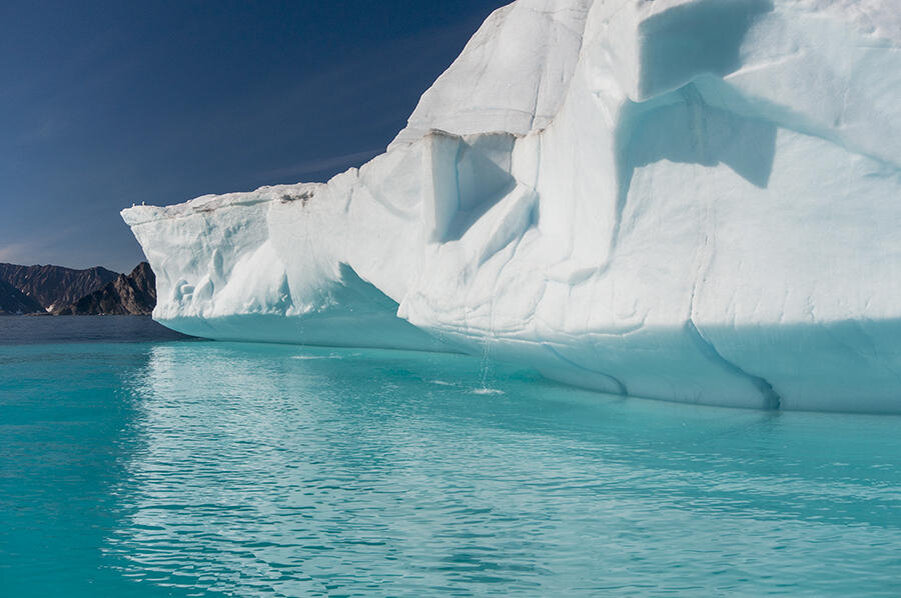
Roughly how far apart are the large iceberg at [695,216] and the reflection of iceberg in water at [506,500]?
0.59 meters

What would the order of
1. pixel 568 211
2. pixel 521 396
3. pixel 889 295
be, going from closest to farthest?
pixel 889 295, pixel 568 211, pixel 521 396

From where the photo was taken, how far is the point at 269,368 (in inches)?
458

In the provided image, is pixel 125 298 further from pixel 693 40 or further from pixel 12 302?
pixel 693 40

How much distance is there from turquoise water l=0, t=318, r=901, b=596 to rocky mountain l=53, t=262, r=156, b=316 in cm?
7544

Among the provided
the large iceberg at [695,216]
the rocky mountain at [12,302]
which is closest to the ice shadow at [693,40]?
the large iceberg at [695,216]

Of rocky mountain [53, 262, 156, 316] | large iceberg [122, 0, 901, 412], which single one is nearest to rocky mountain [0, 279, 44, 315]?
rocky mountain [53, 262, 156, 316]

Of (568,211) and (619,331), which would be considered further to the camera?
(568,211)

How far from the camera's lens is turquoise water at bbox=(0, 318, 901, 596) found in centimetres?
268

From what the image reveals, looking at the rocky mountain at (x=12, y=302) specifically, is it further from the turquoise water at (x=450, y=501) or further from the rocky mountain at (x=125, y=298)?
the turquoise water at (x=450, y=501)

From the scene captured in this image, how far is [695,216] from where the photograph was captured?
566cm

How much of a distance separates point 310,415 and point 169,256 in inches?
514

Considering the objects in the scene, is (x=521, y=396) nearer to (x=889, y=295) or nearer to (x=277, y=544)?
(x=889, y=295)

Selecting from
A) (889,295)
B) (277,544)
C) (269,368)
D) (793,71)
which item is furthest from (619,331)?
(269,368)

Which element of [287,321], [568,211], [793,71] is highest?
[793,71]
